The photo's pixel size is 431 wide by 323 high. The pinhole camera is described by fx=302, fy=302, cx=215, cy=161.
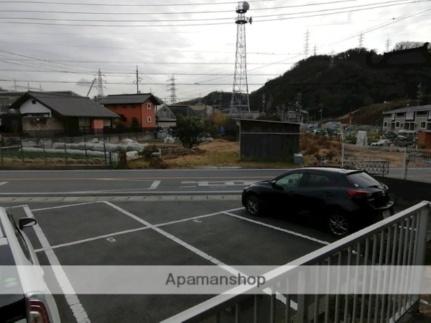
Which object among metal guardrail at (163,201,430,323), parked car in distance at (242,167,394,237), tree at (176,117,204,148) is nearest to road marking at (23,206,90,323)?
metal guardrail at (163,201,430,323)

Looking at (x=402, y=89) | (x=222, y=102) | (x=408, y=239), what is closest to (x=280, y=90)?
(x=222, y=102)

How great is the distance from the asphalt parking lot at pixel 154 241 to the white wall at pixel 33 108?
32.2 m

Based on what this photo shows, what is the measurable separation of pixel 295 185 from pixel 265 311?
618 cm

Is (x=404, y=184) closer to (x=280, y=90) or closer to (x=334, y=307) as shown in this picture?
(x=334, y=307)

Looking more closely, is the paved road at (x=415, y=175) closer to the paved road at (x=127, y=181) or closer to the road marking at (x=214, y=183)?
the paved road at (x=127, y=181)

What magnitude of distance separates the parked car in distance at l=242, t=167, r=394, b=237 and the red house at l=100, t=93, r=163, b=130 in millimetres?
45551

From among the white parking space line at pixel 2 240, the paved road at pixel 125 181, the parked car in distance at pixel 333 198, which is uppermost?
the white parking space line at pixel 2 240

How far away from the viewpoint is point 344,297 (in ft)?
8.11

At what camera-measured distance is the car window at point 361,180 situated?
6777mm

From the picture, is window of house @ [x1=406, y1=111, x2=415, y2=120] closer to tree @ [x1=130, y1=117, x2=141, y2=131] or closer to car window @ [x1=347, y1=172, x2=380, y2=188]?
tree @ [x1=130, y1=117, x2=141, y2=131]

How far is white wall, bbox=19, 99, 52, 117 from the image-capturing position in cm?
3747

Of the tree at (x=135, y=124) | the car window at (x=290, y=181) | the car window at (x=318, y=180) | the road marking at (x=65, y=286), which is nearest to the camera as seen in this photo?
the road marking at (x=65, y=286)

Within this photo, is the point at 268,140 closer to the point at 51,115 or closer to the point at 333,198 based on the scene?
the point at 333,198
